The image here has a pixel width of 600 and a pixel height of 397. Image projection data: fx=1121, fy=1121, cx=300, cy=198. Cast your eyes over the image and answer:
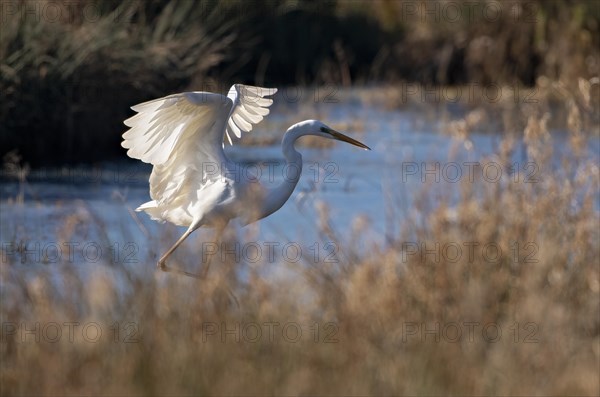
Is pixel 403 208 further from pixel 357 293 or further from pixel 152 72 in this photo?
pixel 152 72

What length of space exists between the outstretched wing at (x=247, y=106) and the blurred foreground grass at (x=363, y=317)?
6.52ft

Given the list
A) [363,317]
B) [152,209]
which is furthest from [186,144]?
[363,317]

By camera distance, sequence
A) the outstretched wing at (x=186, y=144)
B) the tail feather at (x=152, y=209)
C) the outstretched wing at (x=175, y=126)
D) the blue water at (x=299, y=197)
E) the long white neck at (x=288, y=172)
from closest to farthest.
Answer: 1. the blue water at (x=299, y=197)
2. the outstretched wing at (x=175, y=126)
3. the outstretched wing at (x=186, y=144)
4. the long white neck at (x=288, y=172)
5. the tail feather at (x=152, y=209)

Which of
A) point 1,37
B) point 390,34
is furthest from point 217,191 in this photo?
point 390,34

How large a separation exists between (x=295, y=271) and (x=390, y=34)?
13.8 metres

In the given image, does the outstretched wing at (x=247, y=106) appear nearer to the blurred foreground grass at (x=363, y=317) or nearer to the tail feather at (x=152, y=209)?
the tail feather at (x=152, y=209)

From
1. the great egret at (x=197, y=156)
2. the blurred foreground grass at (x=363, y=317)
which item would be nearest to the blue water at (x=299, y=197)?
the blurred foreground grass at (x=363, y=317)

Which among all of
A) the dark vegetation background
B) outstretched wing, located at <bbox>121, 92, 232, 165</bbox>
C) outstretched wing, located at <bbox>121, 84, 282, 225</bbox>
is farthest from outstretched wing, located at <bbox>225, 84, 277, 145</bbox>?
the dark vegetation background

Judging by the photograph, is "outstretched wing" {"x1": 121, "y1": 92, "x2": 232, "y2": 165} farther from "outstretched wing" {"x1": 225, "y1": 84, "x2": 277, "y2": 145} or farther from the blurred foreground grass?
the blurred foreground grass

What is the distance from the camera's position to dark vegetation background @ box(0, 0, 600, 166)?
10.3 m

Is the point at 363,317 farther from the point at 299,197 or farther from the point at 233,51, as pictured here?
the point at 233,51

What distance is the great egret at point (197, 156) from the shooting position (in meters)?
5.73

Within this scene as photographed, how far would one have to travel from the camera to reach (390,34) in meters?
17.6

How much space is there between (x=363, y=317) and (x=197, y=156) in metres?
2.60
